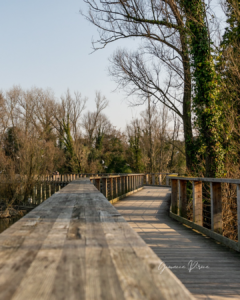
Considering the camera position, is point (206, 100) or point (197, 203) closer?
point (197, 203)

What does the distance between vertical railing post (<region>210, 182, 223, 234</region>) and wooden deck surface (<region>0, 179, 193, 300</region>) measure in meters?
3.01

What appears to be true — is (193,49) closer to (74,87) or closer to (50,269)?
(50,269)

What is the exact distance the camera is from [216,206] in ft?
13.9

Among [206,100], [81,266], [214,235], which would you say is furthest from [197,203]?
[81,266]

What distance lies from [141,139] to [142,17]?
64.5ft

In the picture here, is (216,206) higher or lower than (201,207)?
higher

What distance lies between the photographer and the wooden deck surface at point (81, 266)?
0.76 metres

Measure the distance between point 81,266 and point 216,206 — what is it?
363cm

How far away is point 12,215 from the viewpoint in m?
17.6

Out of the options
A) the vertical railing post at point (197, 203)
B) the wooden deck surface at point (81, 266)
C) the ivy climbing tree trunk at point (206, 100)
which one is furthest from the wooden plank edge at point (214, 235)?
the wooden deck surface at point (81, 266)

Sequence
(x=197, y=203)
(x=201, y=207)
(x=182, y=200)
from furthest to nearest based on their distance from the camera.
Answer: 1. (x=182, y=200)
2. (x=201, y=207)
3. (x=197, y=203)

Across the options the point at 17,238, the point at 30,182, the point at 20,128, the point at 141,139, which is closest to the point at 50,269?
the point at 17,238

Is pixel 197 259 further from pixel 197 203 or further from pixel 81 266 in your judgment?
pixel 81 266

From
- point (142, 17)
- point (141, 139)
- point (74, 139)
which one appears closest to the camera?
point (142, 17)
